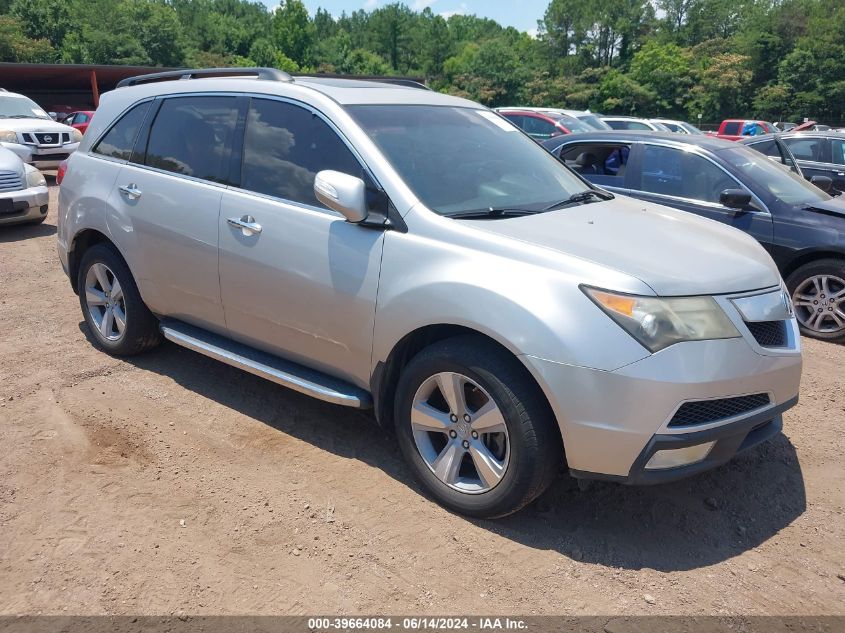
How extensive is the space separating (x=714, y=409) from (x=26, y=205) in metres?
9.38

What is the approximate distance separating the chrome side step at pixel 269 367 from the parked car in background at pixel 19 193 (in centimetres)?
609

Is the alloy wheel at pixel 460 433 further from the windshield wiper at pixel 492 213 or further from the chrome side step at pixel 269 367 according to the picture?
the windshield wiper at pixel 492 213

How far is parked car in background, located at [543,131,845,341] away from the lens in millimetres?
5887

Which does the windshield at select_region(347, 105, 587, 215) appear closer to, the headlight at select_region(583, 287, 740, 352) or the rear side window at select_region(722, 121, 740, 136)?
the headlight at select_region(583, 287, 740, 352)

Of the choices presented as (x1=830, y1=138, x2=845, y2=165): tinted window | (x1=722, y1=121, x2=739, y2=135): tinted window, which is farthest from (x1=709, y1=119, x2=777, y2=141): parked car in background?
(x1=830, y1=138, x2=845, y2=165): tinted window

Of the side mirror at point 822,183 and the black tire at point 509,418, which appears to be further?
the side mirror at point 822,183

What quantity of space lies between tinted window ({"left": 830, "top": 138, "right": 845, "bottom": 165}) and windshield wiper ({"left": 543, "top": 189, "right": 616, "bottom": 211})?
25.3ft

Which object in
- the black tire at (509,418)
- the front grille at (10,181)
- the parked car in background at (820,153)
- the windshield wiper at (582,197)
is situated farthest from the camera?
the parked car in background at (820,153)

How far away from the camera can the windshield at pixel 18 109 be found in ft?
50.7

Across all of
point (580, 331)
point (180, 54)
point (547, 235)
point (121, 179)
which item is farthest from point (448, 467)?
point (180, 54)

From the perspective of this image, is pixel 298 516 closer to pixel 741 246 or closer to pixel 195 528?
pixel 195 528

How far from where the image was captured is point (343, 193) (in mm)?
3178

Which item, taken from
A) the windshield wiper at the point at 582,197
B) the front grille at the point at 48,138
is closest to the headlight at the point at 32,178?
the front grille at the point at 48,138

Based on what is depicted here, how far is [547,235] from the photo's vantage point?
10.1 ft
